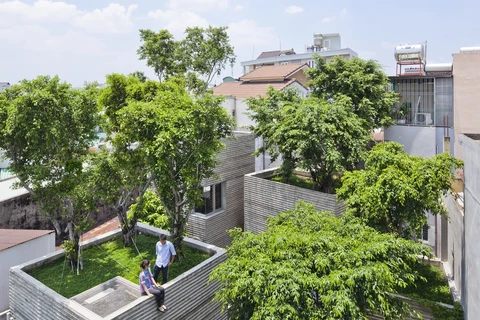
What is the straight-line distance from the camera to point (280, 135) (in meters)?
11.2

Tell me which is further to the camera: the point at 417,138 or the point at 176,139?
the point at 417,138

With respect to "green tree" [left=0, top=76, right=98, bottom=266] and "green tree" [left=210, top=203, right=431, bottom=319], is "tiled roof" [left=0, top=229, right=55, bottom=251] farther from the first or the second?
"green tree" [left=210, top=203, right=431, bottom=319]

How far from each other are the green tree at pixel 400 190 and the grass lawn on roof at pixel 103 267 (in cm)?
449

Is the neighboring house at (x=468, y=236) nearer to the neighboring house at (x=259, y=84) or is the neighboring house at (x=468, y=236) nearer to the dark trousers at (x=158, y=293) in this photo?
the dark trousers at (x=158, y=293)

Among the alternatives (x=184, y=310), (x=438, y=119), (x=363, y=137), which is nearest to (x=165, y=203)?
(x=184, y=310)

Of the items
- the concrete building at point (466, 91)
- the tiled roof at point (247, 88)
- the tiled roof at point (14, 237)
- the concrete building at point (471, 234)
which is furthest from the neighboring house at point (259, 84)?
the concrete building at point (471, 234)

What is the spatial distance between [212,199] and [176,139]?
5080 millimetres

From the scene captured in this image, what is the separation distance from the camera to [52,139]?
8.87 meters

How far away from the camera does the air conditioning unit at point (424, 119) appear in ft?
48.6

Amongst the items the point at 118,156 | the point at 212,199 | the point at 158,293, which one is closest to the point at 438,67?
the point at 212,199

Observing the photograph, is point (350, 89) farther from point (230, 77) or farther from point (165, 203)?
point (230, 77)

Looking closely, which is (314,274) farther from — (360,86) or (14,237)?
(14,237)

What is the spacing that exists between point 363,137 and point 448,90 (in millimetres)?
5689

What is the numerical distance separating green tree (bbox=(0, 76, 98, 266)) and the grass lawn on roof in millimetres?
529
